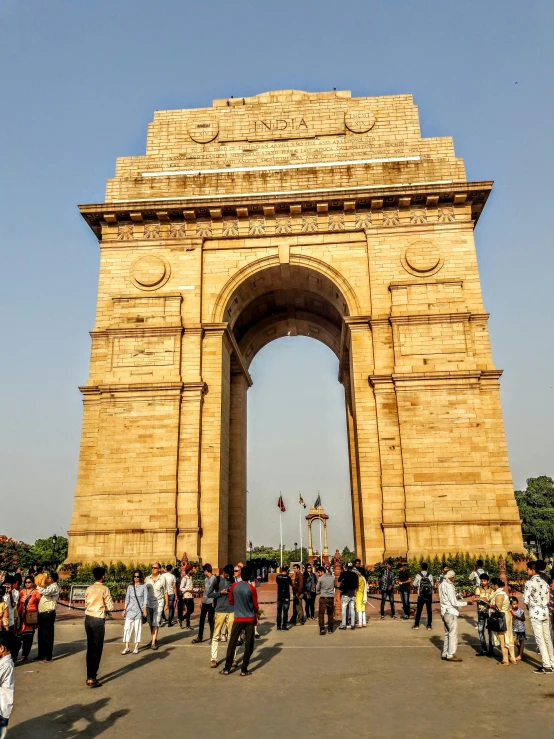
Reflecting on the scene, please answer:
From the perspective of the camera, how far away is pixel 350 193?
2538 centimetres

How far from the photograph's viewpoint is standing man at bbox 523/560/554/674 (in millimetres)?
9391

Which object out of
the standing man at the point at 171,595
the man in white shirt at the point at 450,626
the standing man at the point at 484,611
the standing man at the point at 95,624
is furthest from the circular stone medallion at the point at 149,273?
the man in white shirt at the point at 450,626

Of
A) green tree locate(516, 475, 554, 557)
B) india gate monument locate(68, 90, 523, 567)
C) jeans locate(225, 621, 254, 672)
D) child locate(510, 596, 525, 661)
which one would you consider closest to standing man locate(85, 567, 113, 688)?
jeans locate(225, 621, 254, 672)

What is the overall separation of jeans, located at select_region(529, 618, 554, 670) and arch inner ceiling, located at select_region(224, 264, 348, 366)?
1720 centimetres

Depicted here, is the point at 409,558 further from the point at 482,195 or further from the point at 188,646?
the point at 482,195

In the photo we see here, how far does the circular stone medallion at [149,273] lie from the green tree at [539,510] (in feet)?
187

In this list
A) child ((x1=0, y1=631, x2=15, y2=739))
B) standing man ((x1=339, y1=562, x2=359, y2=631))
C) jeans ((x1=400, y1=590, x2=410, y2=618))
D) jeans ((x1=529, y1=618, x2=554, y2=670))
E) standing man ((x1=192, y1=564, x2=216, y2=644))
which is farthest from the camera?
jeans ((x1=400, y1=590, x2=410, y2=618))

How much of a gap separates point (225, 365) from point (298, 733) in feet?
66.0

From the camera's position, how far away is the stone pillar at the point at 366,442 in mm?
21781

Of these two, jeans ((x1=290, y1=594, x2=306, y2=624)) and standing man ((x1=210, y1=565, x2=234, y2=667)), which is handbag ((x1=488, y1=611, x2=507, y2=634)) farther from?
jeans ((x1=290, y1=594, x2=306, y2=624))

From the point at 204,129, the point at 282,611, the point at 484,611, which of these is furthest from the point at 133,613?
the point at 204,129

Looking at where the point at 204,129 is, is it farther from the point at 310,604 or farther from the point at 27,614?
the point at 27,614

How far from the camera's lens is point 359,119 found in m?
27.8

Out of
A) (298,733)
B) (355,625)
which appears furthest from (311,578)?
(298,733)
